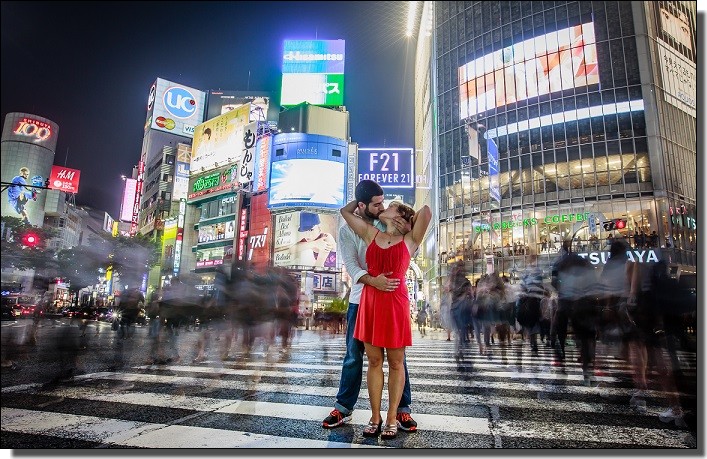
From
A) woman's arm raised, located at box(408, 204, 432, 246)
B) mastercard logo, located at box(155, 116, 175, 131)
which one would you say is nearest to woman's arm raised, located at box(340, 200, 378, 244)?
woman's arm raised, located at box(408, 204, 432, 246)

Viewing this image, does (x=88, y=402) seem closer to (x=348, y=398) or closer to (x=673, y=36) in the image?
(x=348, y=398)

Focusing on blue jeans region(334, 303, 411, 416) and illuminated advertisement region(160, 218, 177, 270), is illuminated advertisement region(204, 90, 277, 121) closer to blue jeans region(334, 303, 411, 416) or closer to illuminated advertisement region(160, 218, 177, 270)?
illuminated advertisement region(160, 218, 177, 270)

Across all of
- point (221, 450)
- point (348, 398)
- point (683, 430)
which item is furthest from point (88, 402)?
point (683, 430)

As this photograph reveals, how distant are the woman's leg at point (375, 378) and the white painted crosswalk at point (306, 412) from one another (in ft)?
0.63

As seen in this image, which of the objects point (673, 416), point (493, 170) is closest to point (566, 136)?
point (493, 170)

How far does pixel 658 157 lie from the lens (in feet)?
93.0

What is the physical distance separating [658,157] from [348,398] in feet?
110

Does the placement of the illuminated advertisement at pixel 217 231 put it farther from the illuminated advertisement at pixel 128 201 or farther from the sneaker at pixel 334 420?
the sneaker at pixel 334 420

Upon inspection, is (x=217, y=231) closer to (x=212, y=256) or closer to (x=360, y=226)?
(x=212, y=256)

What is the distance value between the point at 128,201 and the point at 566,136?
7257 centimetres

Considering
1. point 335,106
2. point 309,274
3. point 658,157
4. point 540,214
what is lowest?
point 309,274

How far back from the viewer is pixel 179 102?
6619 cm

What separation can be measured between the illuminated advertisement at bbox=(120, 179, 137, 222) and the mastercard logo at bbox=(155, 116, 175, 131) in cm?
1184

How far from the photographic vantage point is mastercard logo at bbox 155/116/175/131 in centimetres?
7444
